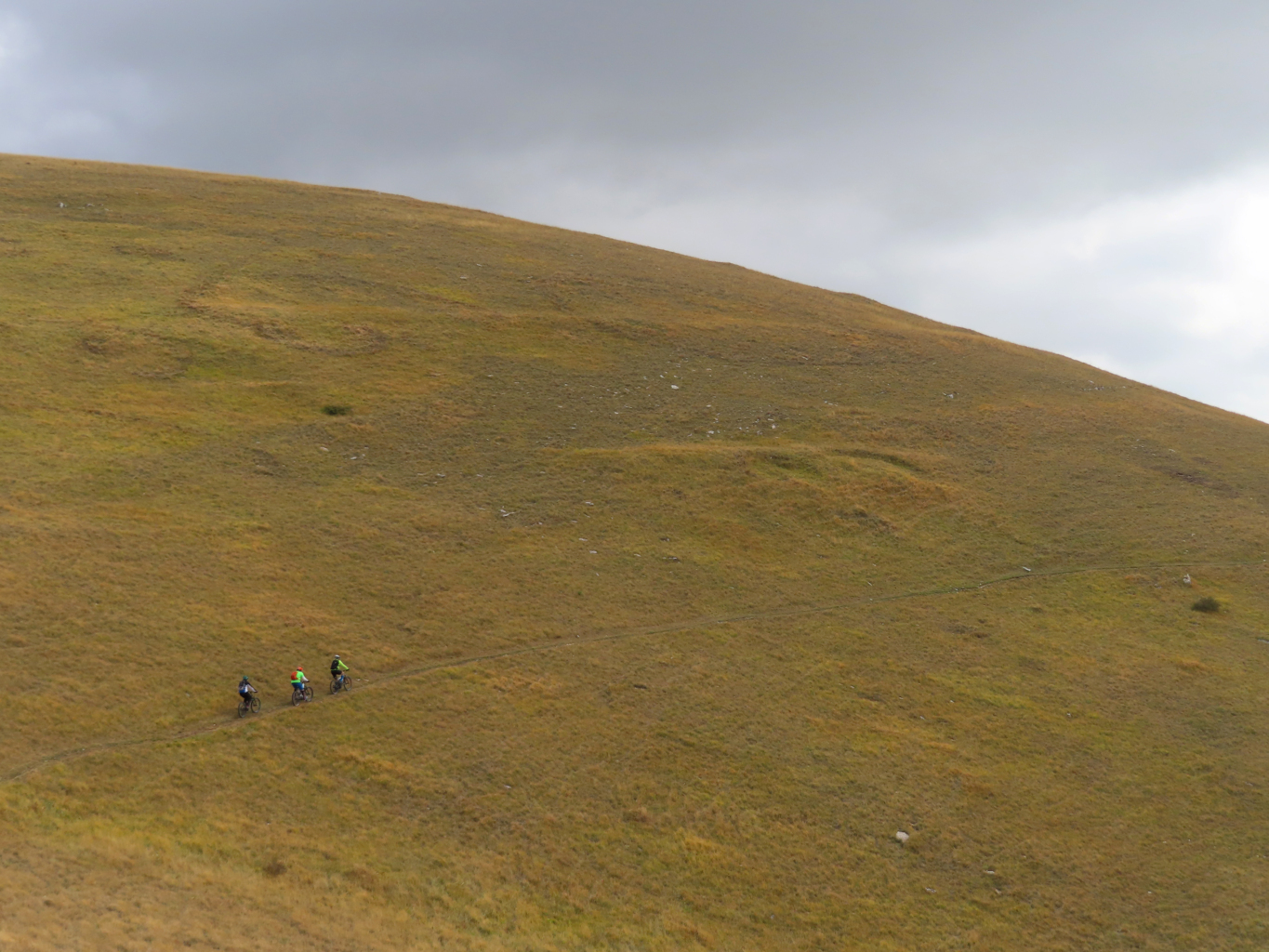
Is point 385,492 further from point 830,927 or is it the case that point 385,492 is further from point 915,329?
point 915,329

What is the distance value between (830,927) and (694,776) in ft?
22.4

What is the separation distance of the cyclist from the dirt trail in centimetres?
46

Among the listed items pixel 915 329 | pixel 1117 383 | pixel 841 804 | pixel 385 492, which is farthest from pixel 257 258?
pixel 1117 383

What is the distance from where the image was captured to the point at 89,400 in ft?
171

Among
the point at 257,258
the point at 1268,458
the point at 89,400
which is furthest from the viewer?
the point at 257,258

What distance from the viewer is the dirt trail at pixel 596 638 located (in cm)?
2825

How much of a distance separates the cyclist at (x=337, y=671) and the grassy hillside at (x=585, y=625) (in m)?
0.66

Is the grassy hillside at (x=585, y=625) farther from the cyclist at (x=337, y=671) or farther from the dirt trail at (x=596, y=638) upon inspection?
the cyclist at (x=337, y=671)

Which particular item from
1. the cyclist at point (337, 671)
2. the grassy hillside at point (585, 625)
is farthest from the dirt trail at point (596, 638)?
the cyclist at point (337, 671)

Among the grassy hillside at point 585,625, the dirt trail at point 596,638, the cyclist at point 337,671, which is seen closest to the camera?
the grassy hillside at point 585,625

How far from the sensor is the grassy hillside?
1056 inches

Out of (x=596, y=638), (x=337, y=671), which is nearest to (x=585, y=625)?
(x=596, y=638)

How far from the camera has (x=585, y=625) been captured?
39969mm

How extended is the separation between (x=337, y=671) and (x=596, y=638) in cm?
1060
